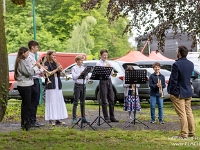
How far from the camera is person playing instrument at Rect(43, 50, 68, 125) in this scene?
43.6 ft

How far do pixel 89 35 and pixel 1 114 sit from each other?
46.8m

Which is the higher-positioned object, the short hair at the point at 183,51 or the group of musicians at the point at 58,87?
the short hair at the point at 183,51

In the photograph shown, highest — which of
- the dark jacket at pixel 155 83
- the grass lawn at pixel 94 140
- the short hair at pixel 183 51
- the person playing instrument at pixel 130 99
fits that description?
the short hair at pixel 183 51

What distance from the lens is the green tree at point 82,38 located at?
5444cm

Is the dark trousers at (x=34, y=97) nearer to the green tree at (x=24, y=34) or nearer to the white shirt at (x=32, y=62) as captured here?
the white shirt at (x=32, y=62)

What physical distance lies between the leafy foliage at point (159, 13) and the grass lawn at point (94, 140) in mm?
8005

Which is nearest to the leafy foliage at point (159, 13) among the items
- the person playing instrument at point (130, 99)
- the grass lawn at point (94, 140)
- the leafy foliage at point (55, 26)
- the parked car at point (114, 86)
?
the parked car at point (114, 86)

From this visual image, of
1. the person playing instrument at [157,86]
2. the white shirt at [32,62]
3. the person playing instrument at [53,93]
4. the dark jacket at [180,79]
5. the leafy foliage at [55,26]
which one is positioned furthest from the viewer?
the leafy foliage at [55,26]

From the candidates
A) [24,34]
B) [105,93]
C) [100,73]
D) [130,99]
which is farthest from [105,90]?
[24,34]

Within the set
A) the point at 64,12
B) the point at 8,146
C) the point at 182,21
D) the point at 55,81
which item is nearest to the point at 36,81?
the point at 55,81

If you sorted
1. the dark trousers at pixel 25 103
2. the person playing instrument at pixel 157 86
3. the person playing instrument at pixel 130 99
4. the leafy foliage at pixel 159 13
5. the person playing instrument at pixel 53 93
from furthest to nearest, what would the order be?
the leafy foliage at pixel 159 13
the person playing instrument at pixel 130 99
the person playing instrument at pixel 157 86
the person playing instrument at pixel 53 93
the dark trousers at pixel 25 103

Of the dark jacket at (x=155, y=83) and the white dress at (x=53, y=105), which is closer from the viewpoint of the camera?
the white dress at (x=53, y=105)

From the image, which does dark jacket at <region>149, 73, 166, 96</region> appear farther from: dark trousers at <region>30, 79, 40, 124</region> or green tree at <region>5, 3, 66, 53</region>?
green tree at <region>5, 3, 66, 53</region>

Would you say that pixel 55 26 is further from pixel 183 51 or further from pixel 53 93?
pixel 183 51
